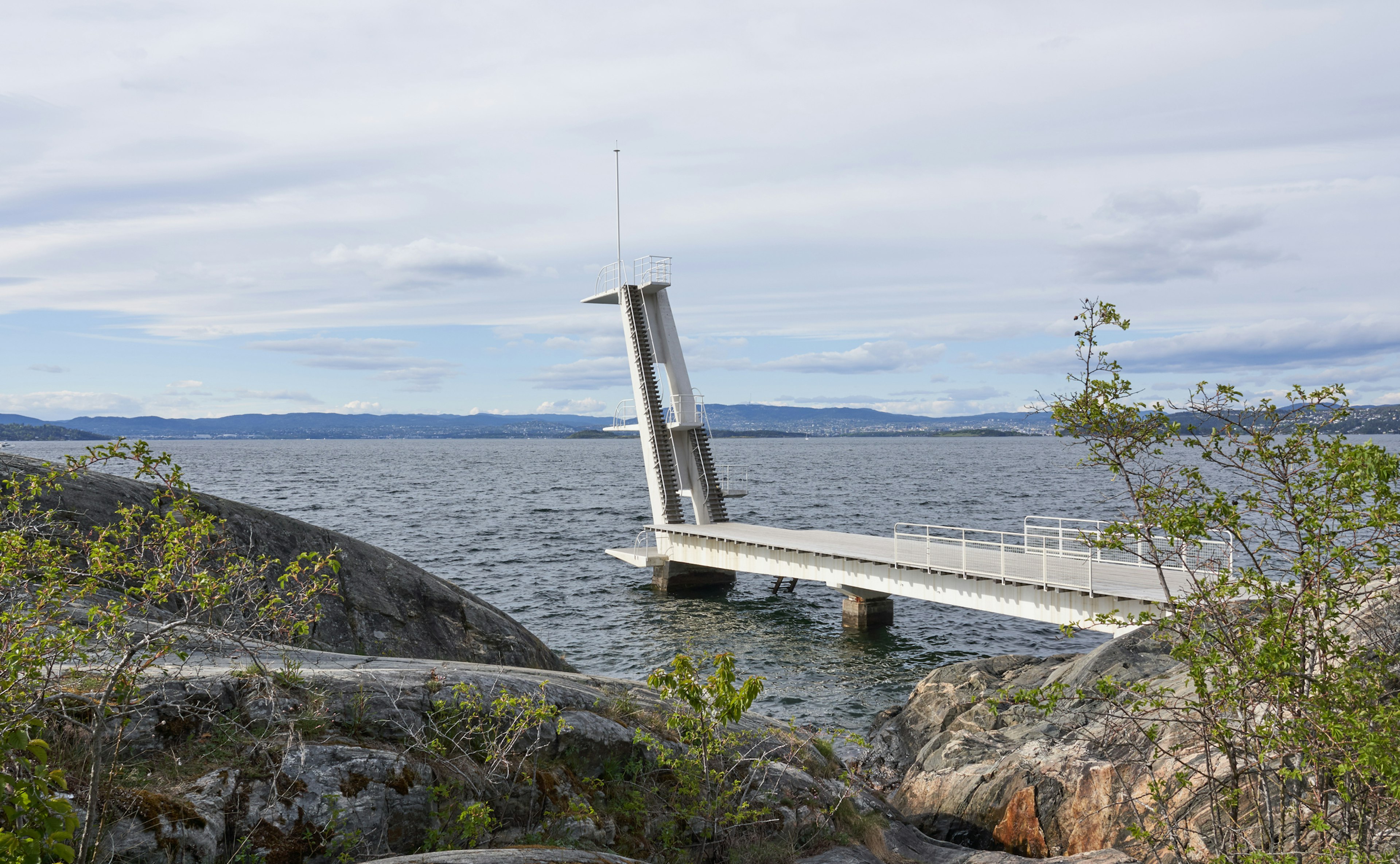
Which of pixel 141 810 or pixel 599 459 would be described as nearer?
pixel 141 810

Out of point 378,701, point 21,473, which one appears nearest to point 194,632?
point 378,701

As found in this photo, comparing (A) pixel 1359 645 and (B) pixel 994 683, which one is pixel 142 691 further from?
(B) pixel 994 683

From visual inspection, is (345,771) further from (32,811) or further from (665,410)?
(665,410)

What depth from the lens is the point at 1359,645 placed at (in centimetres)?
515

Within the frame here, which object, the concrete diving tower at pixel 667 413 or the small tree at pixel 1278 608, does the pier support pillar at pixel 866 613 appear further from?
the small tree at pixel 1278 608

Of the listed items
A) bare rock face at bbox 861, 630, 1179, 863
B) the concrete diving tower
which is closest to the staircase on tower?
the concrete diving tower

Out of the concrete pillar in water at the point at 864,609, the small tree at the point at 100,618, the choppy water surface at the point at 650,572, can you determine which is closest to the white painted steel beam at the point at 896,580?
the concrete pillar in water at the point at 864,609

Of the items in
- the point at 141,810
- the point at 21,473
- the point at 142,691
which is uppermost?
the point at 21,473

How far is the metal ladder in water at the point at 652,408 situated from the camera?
110 feet

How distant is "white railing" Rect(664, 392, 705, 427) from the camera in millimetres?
33156

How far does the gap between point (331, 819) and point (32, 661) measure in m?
1.95

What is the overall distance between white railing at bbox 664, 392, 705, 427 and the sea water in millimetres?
6416

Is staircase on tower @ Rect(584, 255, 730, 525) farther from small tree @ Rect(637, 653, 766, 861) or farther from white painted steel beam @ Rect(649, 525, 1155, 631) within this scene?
small tree @ Rect(637, 653, 766, 861)

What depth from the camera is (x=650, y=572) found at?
117ft
